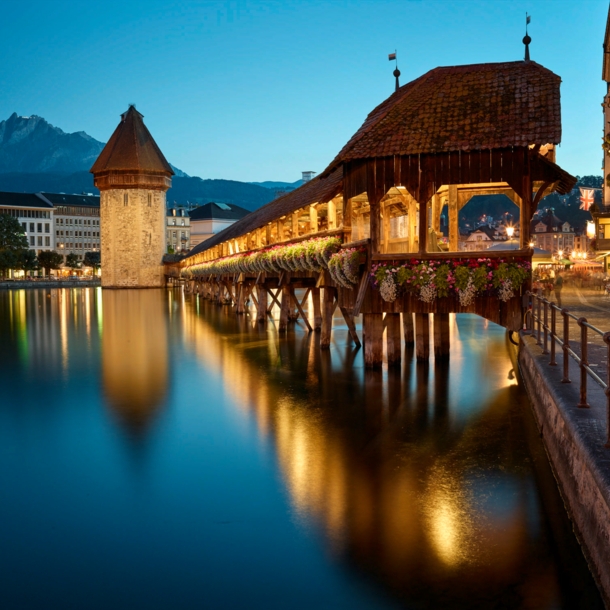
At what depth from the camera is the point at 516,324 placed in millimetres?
12000

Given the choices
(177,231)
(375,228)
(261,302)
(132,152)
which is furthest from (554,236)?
(375,228)

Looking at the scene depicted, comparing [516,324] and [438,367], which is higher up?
[516,324]

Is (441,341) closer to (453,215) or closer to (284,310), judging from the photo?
(453,215)

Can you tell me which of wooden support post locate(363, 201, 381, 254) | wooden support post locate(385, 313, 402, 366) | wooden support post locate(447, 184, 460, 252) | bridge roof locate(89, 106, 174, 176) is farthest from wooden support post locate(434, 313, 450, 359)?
bridge roof locate(89, 106, 174, 176)

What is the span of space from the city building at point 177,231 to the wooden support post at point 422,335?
126 m

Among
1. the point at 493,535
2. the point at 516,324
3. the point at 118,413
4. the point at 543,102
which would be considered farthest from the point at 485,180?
the point at 493,535

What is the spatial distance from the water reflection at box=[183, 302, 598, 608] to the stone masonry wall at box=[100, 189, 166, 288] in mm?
63180

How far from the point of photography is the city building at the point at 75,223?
13400 cm

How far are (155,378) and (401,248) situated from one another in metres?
5.14

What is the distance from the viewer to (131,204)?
7569cm

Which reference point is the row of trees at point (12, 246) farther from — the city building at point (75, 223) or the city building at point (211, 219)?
the city building at point (75, 223)

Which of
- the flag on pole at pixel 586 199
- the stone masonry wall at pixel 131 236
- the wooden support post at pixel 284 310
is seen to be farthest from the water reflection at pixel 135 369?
the stone masonry wall at pixel 131 236

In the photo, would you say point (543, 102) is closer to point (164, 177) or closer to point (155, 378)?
point (155, 378)

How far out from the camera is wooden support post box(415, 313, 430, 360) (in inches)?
556
